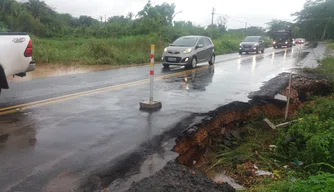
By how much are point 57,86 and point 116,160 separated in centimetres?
603

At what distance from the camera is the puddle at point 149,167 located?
11.3ft

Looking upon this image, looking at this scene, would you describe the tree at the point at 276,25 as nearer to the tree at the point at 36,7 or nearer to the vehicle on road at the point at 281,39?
the vehicle on road at the point at 281,39

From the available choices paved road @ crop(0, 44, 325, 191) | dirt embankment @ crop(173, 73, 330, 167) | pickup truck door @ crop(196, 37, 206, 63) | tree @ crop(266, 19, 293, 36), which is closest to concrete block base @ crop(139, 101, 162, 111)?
paved road @ crop(0, 44, 325, 191)

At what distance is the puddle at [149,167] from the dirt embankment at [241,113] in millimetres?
250

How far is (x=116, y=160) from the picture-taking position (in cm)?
409

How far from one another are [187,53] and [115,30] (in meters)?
20.6

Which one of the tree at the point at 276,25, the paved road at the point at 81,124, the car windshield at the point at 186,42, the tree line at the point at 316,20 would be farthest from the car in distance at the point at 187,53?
the tree at the point at 276,25

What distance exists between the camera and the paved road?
3714 millimetres

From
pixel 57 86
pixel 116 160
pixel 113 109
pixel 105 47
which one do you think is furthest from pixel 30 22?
pixel 116 160

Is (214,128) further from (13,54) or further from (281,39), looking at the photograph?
(281,39)

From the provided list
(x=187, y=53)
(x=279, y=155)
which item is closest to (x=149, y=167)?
(x=279, y=155)

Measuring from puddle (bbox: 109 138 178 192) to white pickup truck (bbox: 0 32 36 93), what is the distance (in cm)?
409

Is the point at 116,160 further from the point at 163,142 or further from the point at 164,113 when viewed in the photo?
the point at 164,113

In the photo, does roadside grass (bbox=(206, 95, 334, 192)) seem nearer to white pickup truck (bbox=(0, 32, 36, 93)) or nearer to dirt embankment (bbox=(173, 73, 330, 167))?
dirt embankment (bbox=(173, 73, 330, 167))
